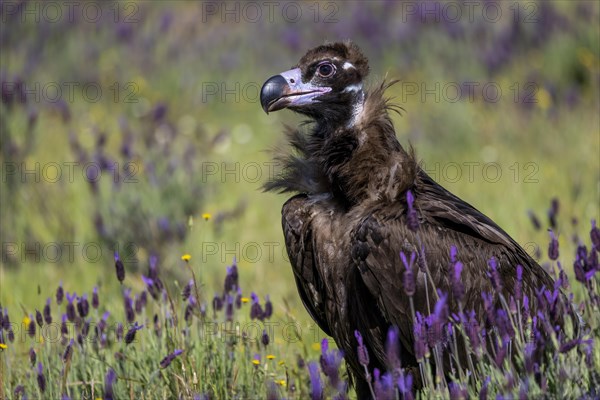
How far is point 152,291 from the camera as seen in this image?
12.1ft

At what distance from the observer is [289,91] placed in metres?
3.82

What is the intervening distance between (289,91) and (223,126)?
5364 mm

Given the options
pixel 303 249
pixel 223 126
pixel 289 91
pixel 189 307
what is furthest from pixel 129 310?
pixel 223 126

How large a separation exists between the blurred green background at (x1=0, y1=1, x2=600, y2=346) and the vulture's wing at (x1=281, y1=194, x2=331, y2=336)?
44cm

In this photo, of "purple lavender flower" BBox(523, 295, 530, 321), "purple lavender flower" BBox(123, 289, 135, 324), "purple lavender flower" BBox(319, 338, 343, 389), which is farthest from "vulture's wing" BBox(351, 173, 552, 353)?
"purple lavender flower" BBox(123, 289, 135, 324)

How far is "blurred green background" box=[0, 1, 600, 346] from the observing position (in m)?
5.78

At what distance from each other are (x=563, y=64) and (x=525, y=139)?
4.70ft

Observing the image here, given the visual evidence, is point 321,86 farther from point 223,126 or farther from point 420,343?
point 223,126

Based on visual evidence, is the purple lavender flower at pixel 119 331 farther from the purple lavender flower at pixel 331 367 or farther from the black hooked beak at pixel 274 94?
the purple lavender flower at pixel 331 367

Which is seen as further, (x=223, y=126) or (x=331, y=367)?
(x=223, y=126)

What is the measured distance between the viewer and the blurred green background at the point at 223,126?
5777mm

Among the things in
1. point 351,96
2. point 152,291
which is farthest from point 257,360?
point 351,96

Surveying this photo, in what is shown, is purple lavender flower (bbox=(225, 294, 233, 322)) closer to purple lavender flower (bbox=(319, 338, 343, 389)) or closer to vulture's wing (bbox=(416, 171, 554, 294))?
vulture's wing (bbox=(416, 171, 554, 294))

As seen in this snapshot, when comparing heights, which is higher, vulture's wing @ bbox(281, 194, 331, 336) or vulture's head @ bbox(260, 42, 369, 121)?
vulture's head @ bbox(260, 42, 369, 121)
